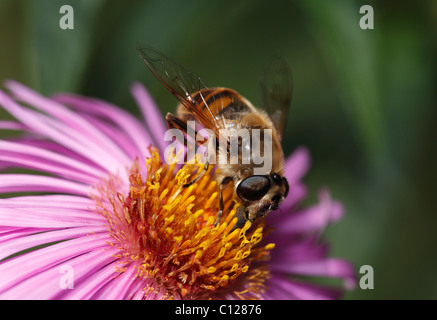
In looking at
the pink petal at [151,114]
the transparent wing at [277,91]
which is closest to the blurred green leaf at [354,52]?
the transparent wing at [277,91]

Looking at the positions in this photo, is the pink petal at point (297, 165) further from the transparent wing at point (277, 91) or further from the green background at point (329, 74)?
the transparent wing at point (277, 91)

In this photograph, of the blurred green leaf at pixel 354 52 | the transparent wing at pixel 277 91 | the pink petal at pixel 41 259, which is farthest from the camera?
the transparent wing at pixel 277 91

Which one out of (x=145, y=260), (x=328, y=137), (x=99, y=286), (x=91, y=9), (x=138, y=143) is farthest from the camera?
(x=328, y=137)

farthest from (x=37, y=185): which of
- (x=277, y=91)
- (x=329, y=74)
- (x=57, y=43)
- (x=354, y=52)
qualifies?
(x=329, y=74)

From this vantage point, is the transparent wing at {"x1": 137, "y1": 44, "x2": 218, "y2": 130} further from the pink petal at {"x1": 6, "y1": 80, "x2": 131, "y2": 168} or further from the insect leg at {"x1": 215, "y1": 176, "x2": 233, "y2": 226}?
the pink petal at {"x1": 6, "y1": 80, "x2": 131, "y2": 168}

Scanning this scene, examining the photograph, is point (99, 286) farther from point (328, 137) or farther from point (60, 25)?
point (328, 137)

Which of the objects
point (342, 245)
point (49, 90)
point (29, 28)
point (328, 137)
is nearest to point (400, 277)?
point (342, 245)
